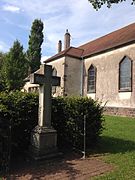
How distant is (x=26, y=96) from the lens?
28.4 ft

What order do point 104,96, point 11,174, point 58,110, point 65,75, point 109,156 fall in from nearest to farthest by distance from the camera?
point 11,174 → point 109,156 → point 58,110 → point 104,96 → point 65,75

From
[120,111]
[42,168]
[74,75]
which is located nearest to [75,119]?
[42,168]

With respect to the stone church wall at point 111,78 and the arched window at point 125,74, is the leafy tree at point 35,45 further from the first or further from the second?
the arched window at point 125,74

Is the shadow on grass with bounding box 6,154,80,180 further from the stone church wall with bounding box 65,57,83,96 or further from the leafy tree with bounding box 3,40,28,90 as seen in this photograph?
the leafy tree with bounding box 3,40,28,90

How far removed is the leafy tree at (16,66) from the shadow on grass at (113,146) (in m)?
28.1

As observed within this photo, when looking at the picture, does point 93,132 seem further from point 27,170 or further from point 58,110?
point 27,170

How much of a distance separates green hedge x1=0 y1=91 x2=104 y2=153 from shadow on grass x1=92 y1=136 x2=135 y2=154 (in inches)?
16.4

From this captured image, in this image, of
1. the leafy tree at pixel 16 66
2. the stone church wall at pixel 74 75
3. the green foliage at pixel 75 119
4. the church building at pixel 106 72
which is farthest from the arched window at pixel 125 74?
the leafy tree at pixel 16 66

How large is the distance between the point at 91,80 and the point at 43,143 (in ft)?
65.7

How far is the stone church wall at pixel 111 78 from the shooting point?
71.6 feet

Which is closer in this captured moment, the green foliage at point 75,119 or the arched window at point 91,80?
the green foliage at point 75,119

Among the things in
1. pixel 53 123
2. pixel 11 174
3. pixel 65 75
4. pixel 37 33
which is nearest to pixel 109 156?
pixel 53 123

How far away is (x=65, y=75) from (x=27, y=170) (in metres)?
22.3

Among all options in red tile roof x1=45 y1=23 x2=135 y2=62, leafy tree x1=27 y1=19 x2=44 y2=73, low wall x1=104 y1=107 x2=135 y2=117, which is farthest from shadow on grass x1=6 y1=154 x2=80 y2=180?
leafy tree x1=27 y1=19 x2=44 y2=73
